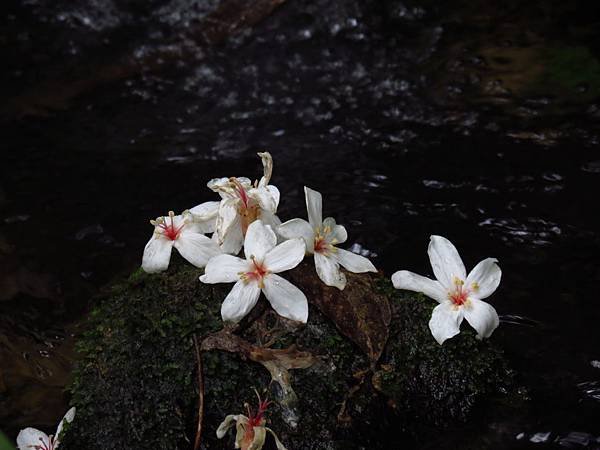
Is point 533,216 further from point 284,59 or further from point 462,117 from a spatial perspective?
point 284,59

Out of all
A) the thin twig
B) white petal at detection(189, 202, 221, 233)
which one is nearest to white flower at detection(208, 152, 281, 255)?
white petal at detection(189, 202, 221, 233)

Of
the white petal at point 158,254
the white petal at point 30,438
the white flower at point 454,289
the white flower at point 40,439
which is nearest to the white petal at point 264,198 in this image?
the white petal at point 158,254

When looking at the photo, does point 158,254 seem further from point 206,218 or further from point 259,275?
point 259,275

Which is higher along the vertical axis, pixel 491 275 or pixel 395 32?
pixel 491 275

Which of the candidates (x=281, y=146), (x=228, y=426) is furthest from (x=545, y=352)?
(x=281, y=146)

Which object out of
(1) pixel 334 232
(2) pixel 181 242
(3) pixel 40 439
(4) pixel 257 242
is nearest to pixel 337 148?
(1) pixel 334 232

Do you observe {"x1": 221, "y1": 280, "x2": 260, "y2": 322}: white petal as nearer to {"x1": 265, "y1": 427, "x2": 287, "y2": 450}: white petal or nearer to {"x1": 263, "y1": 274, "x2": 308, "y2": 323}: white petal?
{"x1": 263, "y1": 274, "x2": 308, "y2": 323}: white petal

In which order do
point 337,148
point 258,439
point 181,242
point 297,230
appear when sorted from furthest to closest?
point 337,148 → point 181,242 → point 297,230 → point 258,439
